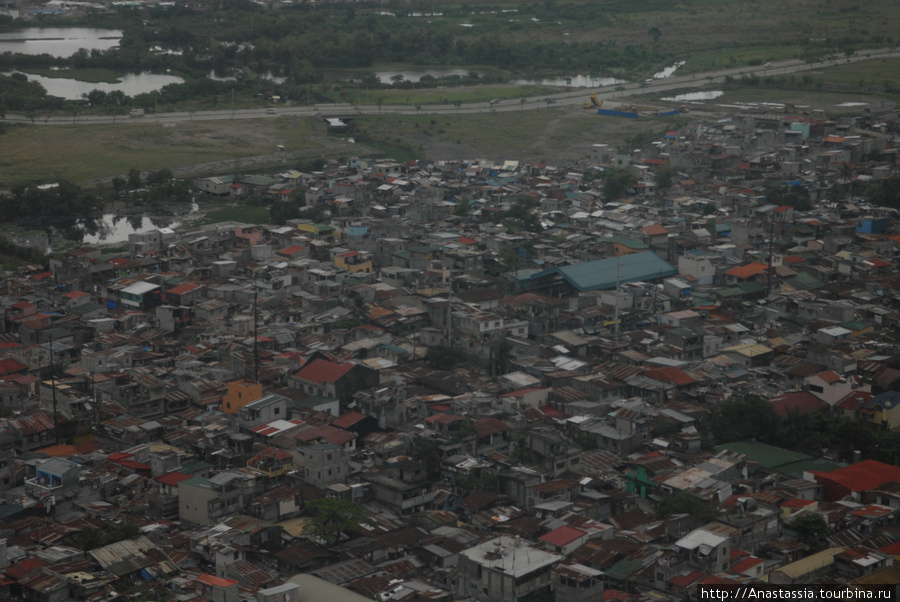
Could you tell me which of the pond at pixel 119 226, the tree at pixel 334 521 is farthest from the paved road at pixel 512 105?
the tree at pixel 334 521

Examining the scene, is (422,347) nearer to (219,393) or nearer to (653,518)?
(219,393)

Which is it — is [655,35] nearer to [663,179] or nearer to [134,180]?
[663,179]

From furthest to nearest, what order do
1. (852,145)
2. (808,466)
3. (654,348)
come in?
(852,145)
(654,348)
(808,466)

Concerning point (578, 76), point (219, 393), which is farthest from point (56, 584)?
point (578, 76)

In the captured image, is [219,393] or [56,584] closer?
[56,584]

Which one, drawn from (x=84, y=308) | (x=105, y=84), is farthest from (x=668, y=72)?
(x=84, y=308)

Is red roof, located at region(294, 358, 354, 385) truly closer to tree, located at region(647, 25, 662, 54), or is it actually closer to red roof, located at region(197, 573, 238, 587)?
red roof, located at region(197, 573, 238, 587)

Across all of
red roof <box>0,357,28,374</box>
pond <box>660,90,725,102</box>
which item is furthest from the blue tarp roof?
pond <box>660,90,725,102</box>

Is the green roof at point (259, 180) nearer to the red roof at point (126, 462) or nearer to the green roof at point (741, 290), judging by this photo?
the green roof at point (741, 290)
